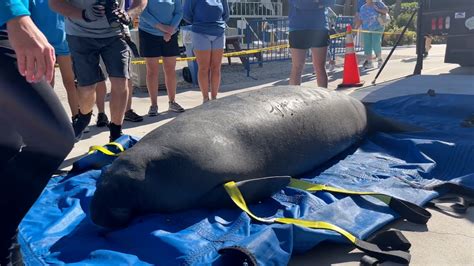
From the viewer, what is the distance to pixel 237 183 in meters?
2.88

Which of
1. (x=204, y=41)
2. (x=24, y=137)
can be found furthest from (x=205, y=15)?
(x=24, y=137)

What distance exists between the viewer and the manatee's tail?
14.8 ft

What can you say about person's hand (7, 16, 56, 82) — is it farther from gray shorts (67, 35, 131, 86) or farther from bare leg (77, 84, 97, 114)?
bare leg (77, 84, 97, 114)

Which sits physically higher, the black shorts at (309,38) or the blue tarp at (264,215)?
the black shorts at (309,38)

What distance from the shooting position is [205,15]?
19.2ft

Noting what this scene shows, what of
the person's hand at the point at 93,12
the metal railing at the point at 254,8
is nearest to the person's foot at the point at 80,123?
the person's hand at the point at 93,12

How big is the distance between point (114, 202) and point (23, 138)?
2.15 ft

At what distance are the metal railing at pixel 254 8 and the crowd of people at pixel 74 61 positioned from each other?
14.5m

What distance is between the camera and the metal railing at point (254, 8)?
21031mm

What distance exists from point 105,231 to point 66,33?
2.64m

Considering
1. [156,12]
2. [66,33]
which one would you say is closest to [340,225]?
[66,33]

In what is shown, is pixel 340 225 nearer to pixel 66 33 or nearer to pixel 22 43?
pixel 22 43

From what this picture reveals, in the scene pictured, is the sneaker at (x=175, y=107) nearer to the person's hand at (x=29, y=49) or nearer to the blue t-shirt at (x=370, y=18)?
the person's hand at (x=29, y=49)

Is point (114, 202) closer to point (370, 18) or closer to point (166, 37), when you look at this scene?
point (166, 37)
